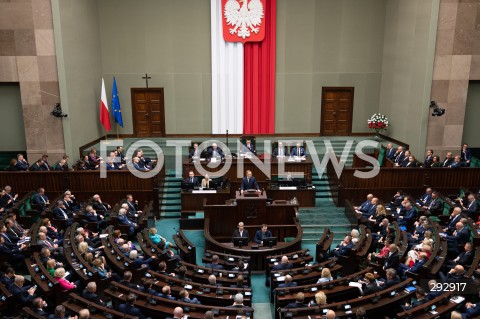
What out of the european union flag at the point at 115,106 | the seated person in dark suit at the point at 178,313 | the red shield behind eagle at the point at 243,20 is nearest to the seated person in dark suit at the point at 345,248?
the seated person in dark suit at the point at 178,313

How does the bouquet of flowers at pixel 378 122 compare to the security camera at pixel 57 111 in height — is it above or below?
below

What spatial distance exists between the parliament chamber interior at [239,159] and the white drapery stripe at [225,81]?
87 mm

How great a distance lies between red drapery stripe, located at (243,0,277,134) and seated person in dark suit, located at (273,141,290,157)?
351 cm

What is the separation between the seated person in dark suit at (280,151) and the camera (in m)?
15.2

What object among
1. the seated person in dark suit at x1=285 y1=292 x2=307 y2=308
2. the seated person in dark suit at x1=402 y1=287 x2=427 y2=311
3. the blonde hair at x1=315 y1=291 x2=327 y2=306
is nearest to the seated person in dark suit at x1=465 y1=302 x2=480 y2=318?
the seated person in dark suit at x1=402 y1=287 x2=427 y2=311

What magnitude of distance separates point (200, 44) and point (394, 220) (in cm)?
1118

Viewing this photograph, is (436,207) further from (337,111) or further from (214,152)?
(337,111)

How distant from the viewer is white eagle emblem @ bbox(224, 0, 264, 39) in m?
18.0

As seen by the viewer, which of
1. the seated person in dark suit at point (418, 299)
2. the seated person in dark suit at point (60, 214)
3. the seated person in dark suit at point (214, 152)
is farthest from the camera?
the seated person in dark suit at point (214, 152)

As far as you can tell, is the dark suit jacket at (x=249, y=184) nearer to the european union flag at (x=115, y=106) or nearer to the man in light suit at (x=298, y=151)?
the man in light suit at (x=298, y=151)

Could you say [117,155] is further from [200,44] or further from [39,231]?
[200,44]

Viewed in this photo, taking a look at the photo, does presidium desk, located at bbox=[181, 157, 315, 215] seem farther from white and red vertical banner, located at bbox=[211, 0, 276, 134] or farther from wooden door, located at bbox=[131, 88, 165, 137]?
wooden door, located at bbox=[131, 88, 165, 137]

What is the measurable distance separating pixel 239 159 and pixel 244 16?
A: 23.4 feet

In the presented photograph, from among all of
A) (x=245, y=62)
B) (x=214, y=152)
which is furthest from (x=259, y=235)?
(x=245, y=62)
